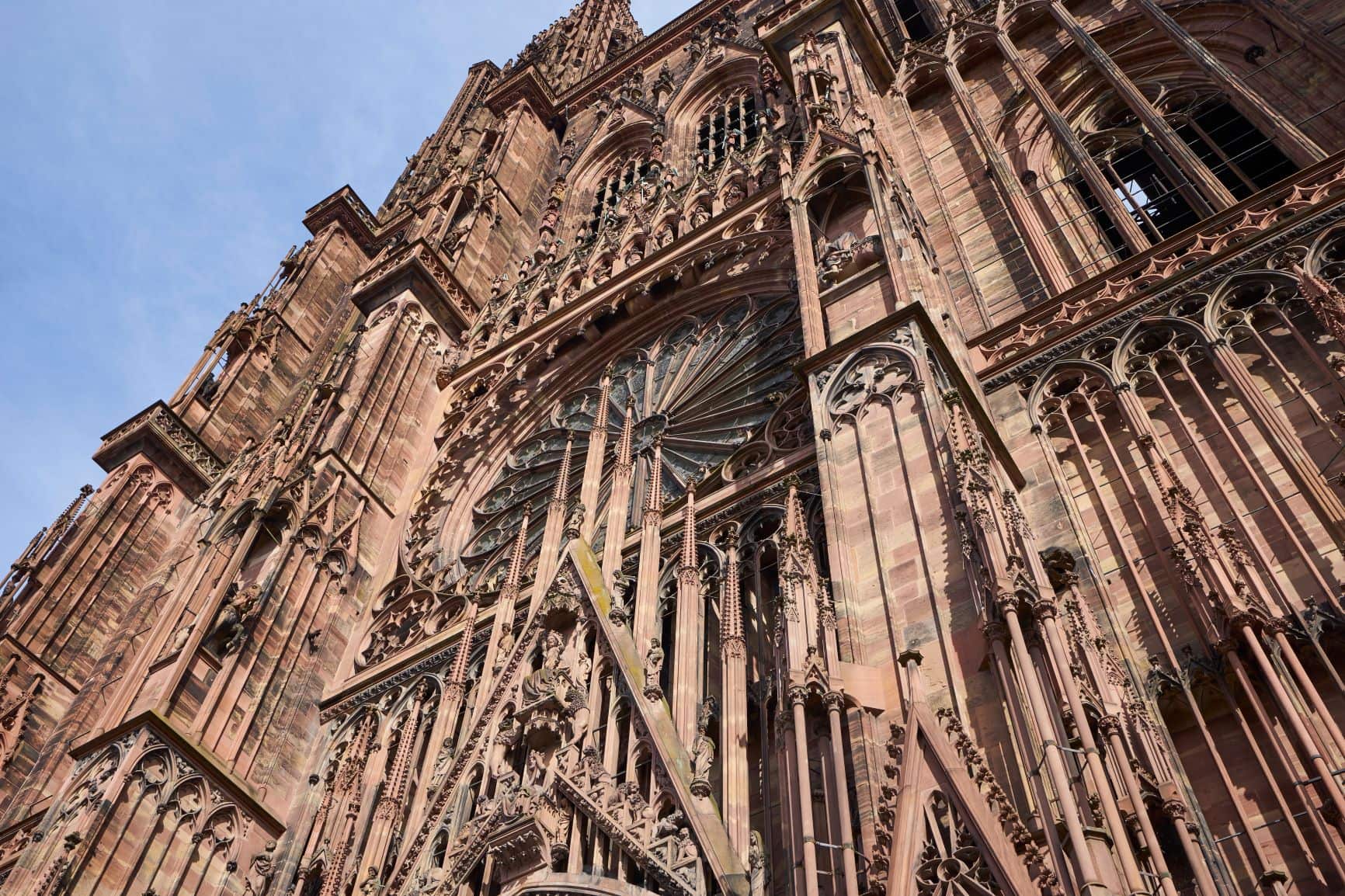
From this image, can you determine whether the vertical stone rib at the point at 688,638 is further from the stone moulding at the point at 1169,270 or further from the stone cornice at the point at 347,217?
the stone cornice at the point at 347,217

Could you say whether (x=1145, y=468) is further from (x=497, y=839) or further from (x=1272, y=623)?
(x=497, y=839)

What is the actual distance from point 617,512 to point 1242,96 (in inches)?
299

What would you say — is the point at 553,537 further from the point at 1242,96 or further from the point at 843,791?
the point at 1242,96

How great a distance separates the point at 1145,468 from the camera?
9570mm

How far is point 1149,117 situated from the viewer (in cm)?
1347

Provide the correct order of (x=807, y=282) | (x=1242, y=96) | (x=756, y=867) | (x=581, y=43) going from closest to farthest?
(x=756, y=867) → (x=807, y=282) → (x=1242, y=96) → (x=581, y=43)

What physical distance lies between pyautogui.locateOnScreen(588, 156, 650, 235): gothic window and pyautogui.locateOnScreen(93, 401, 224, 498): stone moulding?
8064 millimetres

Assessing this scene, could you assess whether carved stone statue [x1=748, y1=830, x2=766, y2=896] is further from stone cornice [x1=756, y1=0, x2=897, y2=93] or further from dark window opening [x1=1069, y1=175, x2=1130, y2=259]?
stone cornice [x1=756, y1=0, x2=897, y2=93]

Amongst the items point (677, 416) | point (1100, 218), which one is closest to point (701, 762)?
point (677, 416)

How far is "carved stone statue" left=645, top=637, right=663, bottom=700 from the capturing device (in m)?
9.77

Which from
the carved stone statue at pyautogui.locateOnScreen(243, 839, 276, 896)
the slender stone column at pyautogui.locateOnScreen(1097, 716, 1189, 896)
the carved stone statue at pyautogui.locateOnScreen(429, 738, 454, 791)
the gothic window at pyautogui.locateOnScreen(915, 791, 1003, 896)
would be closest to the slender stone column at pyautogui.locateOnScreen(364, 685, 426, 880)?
the carved stone statue at pyautogui.locateOnScreen(429, 738, 454, 791)

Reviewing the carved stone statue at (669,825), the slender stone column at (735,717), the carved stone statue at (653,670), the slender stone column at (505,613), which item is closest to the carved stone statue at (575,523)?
the slender stone column at (505,613)

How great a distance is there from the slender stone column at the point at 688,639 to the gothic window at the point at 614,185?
43.0 feet

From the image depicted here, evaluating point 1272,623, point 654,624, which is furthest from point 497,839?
point 1272,623
